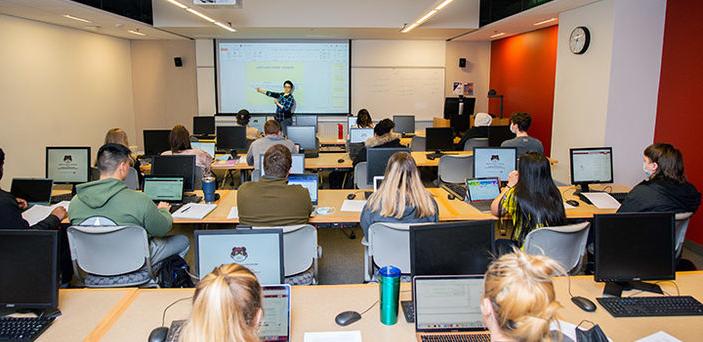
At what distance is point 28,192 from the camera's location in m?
4.29

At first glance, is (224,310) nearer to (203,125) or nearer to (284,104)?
(203,125)

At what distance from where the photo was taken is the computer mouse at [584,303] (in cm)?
216

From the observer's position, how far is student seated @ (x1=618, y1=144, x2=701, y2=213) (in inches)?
134

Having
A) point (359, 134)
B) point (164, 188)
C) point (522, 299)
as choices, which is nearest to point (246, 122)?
point (359, 134)

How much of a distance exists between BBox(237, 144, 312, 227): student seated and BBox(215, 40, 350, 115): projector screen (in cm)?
Answer: 774

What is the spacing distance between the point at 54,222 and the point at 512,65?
8.73 m

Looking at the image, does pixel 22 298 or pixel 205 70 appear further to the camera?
pixel 205 70

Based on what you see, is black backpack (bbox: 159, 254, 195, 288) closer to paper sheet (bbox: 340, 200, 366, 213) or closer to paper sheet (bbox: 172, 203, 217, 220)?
paper sheet (bbox: 172, 203, 217, 220)

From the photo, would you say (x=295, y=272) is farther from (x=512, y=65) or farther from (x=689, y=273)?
(x=512, y=65)

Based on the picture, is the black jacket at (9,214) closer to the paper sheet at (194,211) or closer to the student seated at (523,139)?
the paper sheet at (194,211)

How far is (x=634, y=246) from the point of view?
233 cm

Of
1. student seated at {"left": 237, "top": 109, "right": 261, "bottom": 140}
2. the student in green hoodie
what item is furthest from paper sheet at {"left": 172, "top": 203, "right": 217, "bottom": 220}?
student seated at {"left": 237, "top": 109, "right": 261, "bottom": 140}

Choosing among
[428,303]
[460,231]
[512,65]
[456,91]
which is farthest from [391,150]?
[456,91]

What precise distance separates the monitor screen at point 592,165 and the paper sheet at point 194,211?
3274 mm
